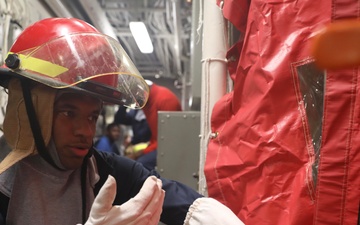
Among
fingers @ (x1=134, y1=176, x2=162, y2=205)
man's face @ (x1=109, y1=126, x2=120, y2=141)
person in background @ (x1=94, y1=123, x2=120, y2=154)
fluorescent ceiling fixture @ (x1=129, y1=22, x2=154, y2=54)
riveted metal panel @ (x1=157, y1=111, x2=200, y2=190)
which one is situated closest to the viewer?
fingers @ (x1=134, y1=176, x2=162, y2=205)

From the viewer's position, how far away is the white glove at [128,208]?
74cm

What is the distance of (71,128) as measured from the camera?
99cm

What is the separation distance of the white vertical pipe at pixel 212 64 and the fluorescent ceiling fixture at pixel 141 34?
2700 mm

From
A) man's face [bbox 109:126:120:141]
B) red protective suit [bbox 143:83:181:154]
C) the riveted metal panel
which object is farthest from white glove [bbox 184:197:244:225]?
man's face [bbox 109:126:120:141]

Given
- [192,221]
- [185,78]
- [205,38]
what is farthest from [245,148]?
[185,78]

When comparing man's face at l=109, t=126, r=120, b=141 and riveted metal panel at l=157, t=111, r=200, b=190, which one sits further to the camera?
man's face at l=109, t=126, r=120, b=141

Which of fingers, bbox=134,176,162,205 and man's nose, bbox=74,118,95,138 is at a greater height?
man's nose, bbox=74,118,95,138

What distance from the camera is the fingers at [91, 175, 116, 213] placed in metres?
0.73

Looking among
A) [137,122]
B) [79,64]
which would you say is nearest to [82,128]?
[79,64]

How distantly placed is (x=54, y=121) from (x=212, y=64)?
655 millimetres

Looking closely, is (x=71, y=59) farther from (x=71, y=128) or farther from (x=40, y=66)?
(x=71, y=128)

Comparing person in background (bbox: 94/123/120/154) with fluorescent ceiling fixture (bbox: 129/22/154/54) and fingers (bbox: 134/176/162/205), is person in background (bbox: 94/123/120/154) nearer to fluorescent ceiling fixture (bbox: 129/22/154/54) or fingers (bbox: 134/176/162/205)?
fluorescent ceiling fixture (bbox: 129/22/154/54)

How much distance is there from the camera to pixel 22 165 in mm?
993

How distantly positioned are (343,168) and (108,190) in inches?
23.3
